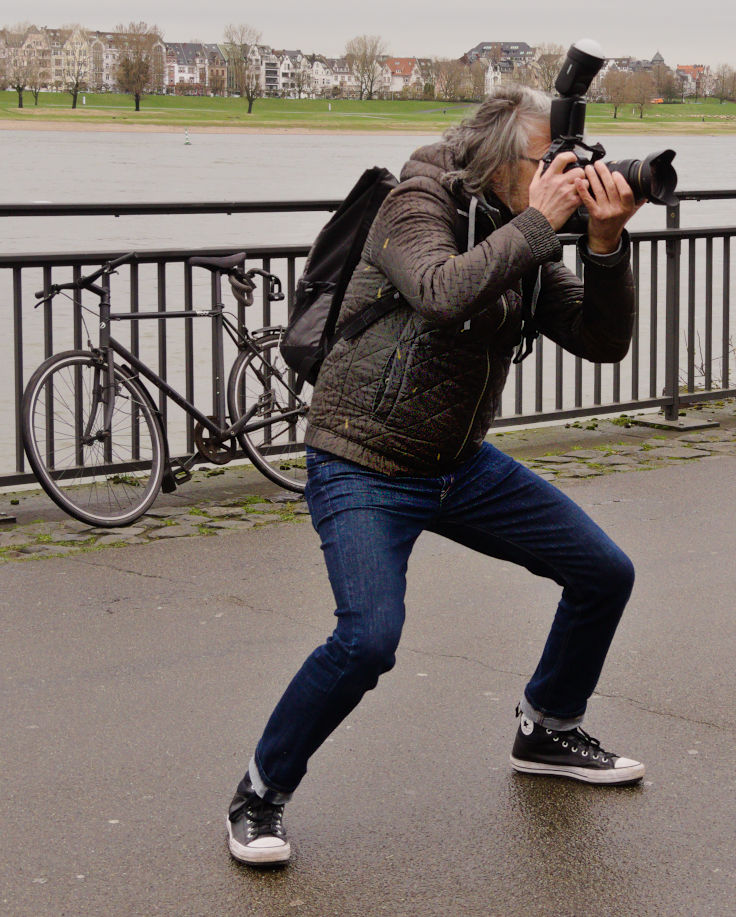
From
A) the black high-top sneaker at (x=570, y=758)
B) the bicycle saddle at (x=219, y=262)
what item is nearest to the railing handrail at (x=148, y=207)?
the bicycle saddle at (x=219, y=262)

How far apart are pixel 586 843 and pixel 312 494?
102 centimetres

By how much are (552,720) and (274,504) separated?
10.9 feet

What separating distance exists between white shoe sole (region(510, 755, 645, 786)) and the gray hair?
150 centimetres

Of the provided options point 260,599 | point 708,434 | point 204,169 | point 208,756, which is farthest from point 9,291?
point 204,169

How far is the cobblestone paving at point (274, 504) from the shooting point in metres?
6.33

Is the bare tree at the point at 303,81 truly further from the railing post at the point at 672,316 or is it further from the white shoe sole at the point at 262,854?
the white shoe sole at the point at 262,854

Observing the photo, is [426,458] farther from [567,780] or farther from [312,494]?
[567,780]

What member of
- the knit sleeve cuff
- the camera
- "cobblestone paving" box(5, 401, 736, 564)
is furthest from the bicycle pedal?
the knit sleeve cuff

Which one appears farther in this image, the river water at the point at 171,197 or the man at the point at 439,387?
the river water at the point at 171,197

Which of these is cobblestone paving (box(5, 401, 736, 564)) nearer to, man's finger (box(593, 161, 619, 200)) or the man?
the man

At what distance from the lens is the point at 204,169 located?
175 ft

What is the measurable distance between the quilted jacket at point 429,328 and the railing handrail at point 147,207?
3.82m

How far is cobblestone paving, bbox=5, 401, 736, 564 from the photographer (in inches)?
249

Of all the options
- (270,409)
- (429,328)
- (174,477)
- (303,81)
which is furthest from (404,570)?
(303,81)
